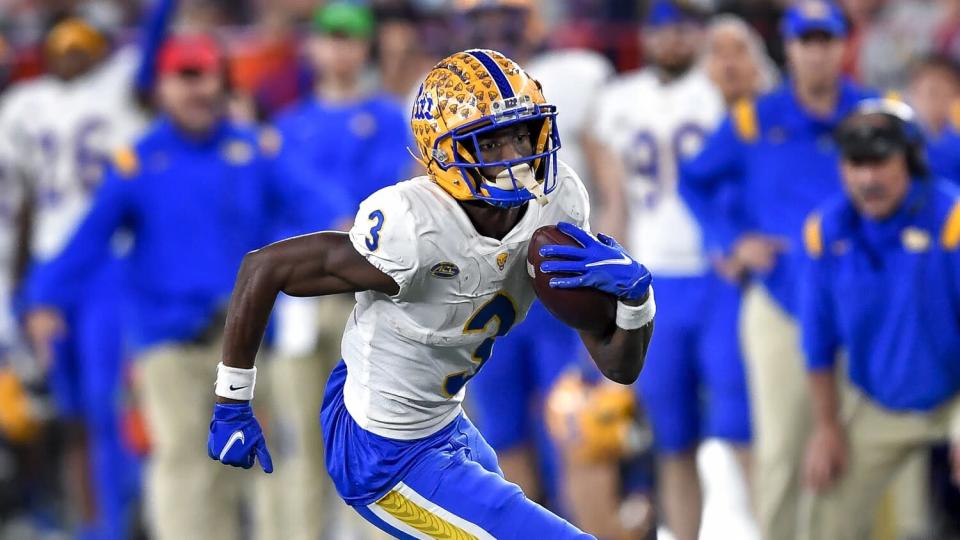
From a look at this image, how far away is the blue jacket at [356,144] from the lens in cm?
702

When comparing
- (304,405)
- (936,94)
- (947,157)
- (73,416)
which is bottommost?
(73,416)

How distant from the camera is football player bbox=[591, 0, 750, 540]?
6.34 metres

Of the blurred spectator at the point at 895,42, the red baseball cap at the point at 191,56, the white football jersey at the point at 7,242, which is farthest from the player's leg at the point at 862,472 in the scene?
the white football jersey at the point at 7,242

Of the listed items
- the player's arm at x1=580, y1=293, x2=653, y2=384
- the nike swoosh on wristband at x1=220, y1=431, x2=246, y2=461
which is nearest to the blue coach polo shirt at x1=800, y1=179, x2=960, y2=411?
the player's arm at x1=580, y1=293, x2=653, y2=384

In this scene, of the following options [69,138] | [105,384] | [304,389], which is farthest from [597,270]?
[69,138]

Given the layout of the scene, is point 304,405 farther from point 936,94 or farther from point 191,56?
point 936,94

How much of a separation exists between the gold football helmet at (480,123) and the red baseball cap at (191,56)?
7.98 ft

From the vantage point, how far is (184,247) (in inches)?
245

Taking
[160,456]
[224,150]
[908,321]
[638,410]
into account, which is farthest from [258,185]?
[908,321]

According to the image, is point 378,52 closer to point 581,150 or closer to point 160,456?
point 581,150

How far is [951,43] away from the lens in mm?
7145

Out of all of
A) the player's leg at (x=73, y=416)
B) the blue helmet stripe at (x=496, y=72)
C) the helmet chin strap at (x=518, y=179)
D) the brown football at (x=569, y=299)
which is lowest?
the player's leg at (x=73, y=416)

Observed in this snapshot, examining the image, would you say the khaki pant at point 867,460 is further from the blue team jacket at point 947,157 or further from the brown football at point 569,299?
the brown football at point 569,299

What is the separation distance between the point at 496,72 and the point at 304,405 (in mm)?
3014
